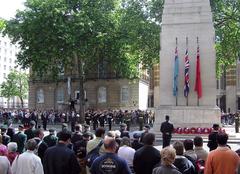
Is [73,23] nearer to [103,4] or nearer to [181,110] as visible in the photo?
[103,4]

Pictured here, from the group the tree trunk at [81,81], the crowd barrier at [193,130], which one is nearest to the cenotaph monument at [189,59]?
the crowd barrier at [193,130]

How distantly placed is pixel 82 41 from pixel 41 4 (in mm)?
5550

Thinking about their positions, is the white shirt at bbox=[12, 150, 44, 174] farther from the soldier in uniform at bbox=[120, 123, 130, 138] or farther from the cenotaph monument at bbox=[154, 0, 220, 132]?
the cenotaph monument at bbox=[154, 0, 220, 132]

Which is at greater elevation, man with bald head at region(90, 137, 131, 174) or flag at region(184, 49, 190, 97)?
flag at region(184, 49, 190, 97)

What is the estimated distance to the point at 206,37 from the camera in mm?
26625

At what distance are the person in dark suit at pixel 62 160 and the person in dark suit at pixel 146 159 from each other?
Answer: 1.17m

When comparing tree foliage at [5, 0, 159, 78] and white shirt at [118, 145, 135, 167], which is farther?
tree foliage at [5, 0, 159, 78]

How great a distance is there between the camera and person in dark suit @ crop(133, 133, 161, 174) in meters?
8.03

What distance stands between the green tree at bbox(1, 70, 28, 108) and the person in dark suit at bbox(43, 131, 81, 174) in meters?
82.1

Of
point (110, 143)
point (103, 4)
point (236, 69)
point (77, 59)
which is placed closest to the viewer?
point (110, 143)

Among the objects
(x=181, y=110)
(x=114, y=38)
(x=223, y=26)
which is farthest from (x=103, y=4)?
(x=181, y=110)

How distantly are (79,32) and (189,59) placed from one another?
19.3 metres

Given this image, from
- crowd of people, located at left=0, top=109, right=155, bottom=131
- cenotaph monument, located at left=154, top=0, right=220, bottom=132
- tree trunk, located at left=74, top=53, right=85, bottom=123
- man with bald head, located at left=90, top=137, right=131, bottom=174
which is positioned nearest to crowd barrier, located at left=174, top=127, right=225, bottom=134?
cenotaph monument, located at left=154, top=0, right=220, bottom=132

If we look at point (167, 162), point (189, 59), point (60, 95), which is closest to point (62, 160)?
point (167, 162)
